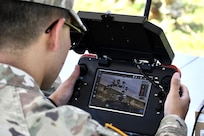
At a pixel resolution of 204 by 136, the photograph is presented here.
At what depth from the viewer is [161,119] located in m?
1.34

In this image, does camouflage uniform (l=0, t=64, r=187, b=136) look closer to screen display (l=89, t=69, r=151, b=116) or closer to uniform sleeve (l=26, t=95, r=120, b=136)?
uniform sleeve (l=26, t=95, r=120, b=136)

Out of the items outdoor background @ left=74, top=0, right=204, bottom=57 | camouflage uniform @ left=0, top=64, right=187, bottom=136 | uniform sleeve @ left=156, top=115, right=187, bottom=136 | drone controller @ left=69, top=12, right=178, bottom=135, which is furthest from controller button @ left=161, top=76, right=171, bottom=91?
outdoor background @ left=74, top=0, right=204, bottom=57

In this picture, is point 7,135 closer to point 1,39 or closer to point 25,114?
point 25,114

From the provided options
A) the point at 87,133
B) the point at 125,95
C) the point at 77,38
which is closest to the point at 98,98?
the point at 125,95

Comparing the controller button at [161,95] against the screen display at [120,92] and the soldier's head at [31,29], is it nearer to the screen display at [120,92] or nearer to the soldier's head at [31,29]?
the screen display at [120,92]

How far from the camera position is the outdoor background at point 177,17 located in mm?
4273

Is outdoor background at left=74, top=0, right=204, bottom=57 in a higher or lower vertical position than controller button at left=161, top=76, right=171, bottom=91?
higher

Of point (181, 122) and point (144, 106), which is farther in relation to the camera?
point (144, 106)

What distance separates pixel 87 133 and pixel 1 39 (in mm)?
255

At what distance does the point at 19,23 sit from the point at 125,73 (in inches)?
19.0

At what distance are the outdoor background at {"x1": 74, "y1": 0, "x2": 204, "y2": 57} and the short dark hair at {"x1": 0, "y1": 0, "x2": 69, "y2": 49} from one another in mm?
3194

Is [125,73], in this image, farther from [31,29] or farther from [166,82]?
[31,29]

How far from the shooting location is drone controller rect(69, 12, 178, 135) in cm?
136

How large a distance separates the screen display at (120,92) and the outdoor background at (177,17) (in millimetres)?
2804
